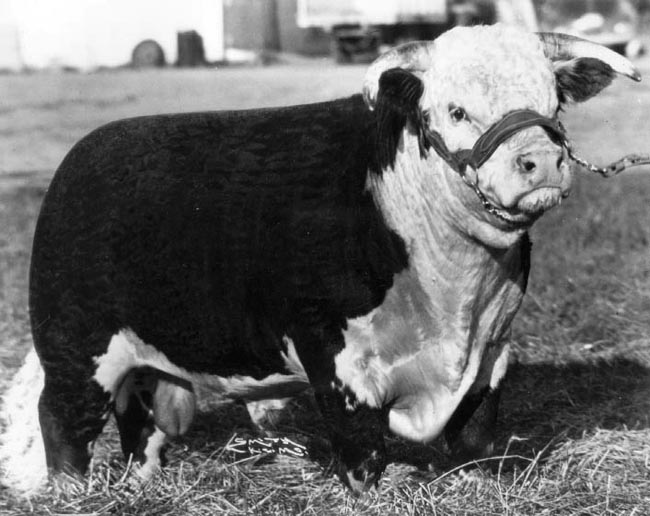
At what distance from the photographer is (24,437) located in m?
4.61

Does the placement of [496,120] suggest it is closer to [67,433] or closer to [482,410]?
[482,410]

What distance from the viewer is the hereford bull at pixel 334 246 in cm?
347

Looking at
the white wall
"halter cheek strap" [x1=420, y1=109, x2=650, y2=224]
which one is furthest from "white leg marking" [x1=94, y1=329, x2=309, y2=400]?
the white wall

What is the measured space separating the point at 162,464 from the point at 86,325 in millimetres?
697

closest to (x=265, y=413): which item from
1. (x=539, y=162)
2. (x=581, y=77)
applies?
(x=581, y=77)

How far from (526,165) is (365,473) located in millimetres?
1145

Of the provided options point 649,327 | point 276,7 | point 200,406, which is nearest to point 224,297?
point 200,406

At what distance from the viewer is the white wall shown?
14.1 meters

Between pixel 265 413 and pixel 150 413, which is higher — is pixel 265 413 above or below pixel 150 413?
below

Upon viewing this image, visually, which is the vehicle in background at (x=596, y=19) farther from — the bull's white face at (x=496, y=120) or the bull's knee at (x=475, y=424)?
the bull's white face at (x=496, y=120)

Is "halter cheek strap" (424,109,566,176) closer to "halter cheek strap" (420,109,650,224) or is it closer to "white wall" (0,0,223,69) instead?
"halter cheek strap" (420,109,650,224)

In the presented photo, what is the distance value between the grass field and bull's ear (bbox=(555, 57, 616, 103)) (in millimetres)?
1234

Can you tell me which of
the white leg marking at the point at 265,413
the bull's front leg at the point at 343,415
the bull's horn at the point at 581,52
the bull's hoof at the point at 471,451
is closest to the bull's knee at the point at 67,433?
the white leg marking at the point at 265,413

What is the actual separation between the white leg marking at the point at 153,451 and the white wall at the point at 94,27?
9.63 meters
